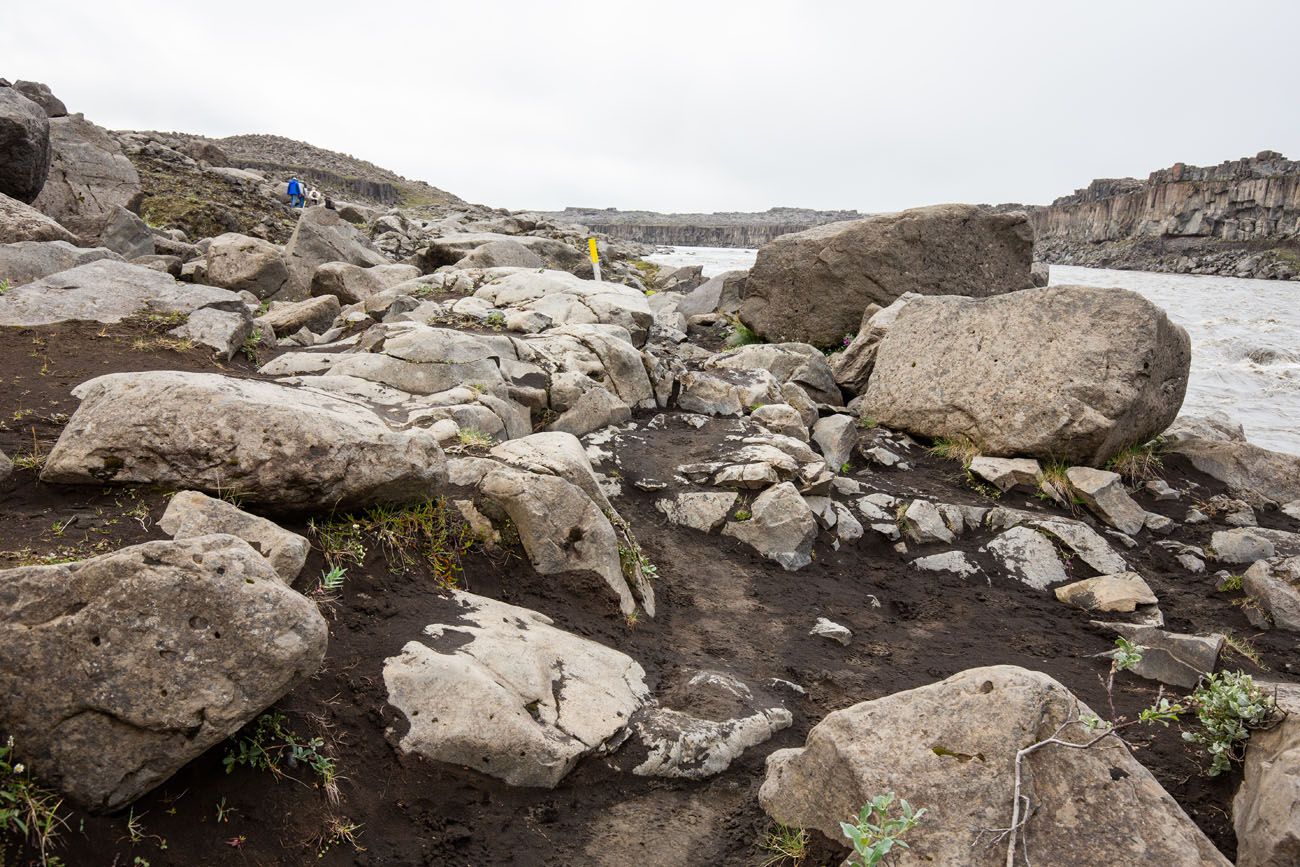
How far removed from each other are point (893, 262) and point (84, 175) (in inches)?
741

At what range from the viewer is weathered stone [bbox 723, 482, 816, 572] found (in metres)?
8.62

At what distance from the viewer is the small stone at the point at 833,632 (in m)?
7.14

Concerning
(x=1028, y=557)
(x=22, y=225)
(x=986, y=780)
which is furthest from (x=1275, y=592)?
(x=22, y=225)

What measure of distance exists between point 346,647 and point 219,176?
1110 inches

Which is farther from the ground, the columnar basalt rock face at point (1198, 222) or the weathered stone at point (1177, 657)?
the columnar basalt rock face at point (1198, 222)

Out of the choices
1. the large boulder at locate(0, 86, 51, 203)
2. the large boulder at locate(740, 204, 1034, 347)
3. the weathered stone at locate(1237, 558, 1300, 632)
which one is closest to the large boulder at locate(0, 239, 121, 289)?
the large boulder at locate(0, 86, 51, 203)

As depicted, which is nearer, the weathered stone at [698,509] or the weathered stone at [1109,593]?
the weathered stone at [1109,593]

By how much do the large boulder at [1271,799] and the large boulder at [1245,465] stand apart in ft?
26.5

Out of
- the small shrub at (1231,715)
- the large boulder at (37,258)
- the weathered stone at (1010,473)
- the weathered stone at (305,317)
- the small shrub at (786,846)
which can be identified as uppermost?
the large boulder at (37,258)

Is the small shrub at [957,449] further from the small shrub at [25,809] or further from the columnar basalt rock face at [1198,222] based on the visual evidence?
the columnar basalt rock face at [1198,222]

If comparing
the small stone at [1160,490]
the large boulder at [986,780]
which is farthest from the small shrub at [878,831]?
the small stone at [1160,490]

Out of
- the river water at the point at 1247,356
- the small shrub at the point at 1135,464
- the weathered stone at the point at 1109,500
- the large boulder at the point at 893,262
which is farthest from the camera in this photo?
the river water at the point at 1247,356

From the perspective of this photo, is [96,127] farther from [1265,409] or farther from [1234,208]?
[1234,208]

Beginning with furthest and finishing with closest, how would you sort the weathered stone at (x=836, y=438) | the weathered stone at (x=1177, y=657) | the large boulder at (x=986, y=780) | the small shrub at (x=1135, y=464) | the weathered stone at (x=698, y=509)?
the weathered stone at (x=836, y=438), the small shrub at (x=1135, y=464), the weathered stone at (x=698, y=509), the weathered stone at (x=1177, y=657), the large boulder at (x=986, y=780)
